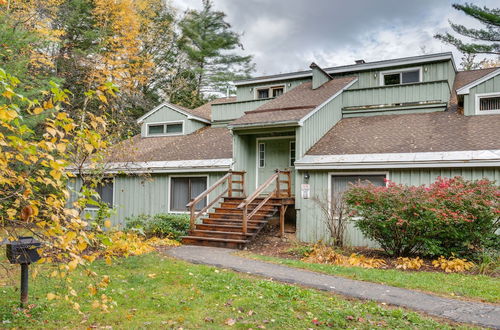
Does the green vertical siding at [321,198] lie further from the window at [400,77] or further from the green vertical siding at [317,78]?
the window at [400,77]

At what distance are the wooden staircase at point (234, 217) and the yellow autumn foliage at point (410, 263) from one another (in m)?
4.33

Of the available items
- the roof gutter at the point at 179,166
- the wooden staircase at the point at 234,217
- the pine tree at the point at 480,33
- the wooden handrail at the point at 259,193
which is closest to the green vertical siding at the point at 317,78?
the wooden handrail at the point at 259,193

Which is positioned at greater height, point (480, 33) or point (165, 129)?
point (480, 33)

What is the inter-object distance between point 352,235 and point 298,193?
213 cm

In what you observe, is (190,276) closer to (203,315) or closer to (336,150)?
(203,315)

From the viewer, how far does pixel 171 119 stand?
19.6m

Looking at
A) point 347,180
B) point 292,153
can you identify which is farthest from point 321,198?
point 292,153

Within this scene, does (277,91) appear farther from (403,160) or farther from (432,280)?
(432,280)

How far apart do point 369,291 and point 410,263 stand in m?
2.61

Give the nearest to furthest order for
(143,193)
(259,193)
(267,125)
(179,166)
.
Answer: (259,193)
(267,125)
(179,166)
(143,193)

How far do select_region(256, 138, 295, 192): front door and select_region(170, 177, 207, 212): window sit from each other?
223 centimetres

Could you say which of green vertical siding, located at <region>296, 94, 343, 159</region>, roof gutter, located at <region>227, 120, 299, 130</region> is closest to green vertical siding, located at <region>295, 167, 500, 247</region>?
green vertical siding, located at <region>296, 94, 343, 159</region>

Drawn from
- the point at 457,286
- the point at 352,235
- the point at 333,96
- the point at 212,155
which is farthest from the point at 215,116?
the point at 457,286

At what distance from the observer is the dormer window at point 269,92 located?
18.9 meters
